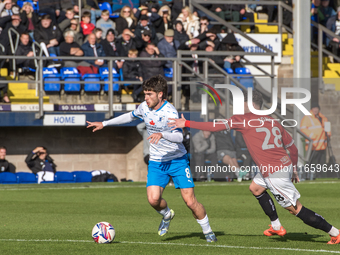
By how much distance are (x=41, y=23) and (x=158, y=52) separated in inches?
140

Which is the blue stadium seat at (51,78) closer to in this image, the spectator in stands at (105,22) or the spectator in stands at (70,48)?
the spectator in stands at (70,48)

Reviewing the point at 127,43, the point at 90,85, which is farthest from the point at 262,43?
the point at 90,85

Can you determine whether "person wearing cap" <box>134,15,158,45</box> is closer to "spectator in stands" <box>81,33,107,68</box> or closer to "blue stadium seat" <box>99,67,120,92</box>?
"spectator in stands" <box>81,33,107,68</box>

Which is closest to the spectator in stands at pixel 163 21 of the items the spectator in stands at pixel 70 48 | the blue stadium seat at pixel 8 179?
the spectator in stands at pixel 70 48

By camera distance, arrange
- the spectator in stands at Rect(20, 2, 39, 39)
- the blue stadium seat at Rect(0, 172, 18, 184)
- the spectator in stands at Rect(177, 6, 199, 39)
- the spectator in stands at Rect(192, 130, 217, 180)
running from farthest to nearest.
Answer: the spectator in stands at Rect(177, 6, 199, 39) < the spectator in stands at Rect(20, 2, 39, 39) < the blue stadium seat at Rect(0, 172, 18, 184) < the spectator in stands at Rect(192, 130, 217, 180)

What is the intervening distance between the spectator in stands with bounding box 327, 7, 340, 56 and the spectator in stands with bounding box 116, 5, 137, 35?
6903 millimetres

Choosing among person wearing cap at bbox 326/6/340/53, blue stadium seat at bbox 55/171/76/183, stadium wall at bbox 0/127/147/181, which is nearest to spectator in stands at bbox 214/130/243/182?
stadium wall at bbox 0/127/147/181

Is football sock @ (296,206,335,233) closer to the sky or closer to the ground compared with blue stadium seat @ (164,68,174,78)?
closer to the ground

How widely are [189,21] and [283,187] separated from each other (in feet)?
44.0

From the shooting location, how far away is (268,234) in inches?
302

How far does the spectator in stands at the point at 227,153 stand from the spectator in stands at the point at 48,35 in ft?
17.5

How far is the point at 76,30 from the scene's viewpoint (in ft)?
61.0

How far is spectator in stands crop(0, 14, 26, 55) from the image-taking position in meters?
17.3

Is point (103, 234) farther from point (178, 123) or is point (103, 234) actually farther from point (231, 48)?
point (231, 48)
